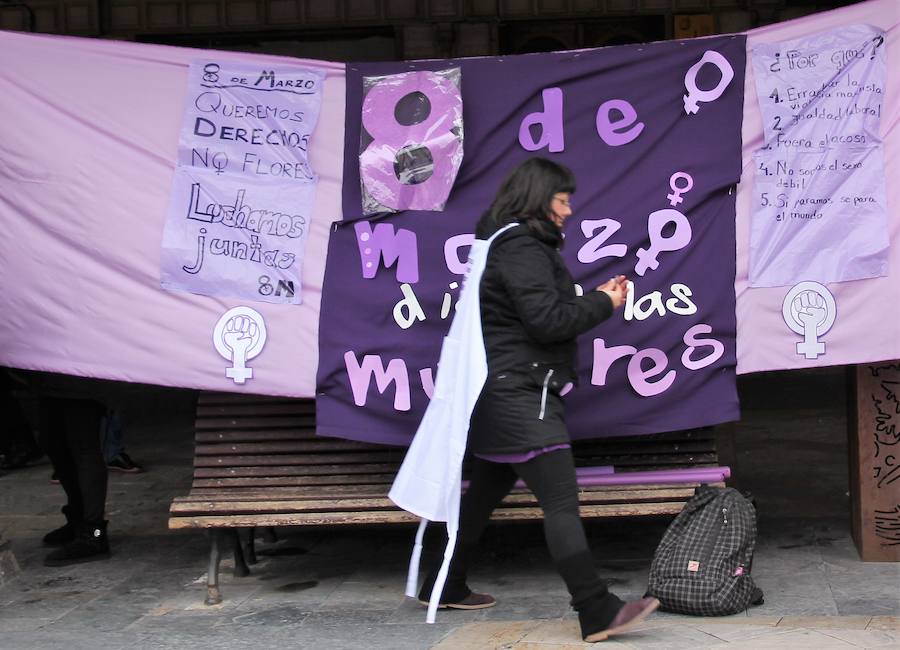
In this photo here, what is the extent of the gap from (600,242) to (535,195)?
0.68 m

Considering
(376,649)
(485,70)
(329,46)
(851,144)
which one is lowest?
(376,649)

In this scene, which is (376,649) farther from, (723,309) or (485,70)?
(485,70)

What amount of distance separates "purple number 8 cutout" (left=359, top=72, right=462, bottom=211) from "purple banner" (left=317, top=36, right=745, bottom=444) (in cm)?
5

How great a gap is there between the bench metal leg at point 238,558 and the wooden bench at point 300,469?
17cm

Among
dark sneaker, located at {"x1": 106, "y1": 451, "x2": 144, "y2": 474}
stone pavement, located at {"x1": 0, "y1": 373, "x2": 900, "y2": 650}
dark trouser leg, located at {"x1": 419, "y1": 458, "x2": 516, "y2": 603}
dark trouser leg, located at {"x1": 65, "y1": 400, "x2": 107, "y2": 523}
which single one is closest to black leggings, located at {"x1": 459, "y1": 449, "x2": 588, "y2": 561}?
dark trouser leg, located at {"x1": 419, "y1": 458, "x2": 516, "y2": 603}

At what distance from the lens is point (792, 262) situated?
199 inches

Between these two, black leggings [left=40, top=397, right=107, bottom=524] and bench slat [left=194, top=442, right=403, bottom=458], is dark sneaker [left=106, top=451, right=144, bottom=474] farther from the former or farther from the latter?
bench slat [left=194, top=442, right=403, bottom=458]

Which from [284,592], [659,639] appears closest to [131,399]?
[284,592]

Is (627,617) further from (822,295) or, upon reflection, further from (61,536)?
(61,536)

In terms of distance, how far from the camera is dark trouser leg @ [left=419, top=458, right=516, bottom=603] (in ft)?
15.5

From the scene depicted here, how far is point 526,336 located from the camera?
4.48 meters

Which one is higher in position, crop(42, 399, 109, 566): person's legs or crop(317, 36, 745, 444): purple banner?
crop(317, 36, 745, 444): purple banner

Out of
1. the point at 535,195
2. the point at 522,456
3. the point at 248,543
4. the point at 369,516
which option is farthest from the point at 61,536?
the point at 535,195

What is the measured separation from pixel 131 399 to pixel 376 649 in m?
7.02
